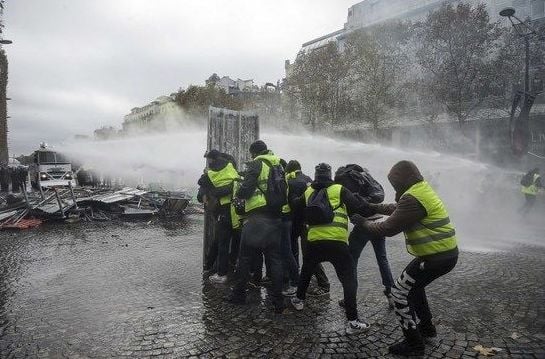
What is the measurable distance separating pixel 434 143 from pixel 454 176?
9375 mm

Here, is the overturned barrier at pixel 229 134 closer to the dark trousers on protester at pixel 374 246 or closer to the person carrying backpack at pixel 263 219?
the person carrying backpack at pixel 263 219

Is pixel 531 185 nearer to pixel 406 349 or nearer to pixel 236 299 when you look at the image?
pixel 406 349

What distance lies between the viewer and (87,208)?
1239cm

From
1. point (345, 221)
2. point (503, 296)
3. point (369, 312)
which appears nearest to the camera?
point (345, 221)

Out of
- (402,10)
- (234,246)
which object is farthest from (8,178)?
(402,10)

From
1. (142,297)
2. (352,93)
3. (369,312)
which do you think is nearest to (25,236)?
(142,297)

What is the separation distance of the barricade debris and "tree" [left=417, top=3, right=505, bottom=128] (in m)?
16.2

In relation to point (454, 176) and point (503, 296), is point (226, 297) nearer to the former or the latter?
point (503, 296)

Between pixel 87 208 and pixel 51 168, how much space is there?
1127cm

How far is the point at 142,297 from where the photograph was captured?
210 inches

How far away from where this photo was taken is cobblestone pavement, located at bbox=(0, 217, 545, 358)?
386 cm

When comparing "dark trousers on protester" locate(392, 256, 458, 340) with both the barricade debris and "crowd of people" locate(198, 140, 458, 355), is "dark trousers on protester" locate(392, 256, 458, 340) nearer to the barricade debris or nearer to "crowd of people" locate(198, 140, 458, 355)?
"crowd of people" locate(198, 140, 458, 355)

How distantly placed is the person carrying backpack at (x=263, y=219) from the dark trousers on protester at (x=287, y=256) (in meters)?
0.62

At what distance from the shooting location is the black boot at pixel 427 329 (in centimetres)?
404
